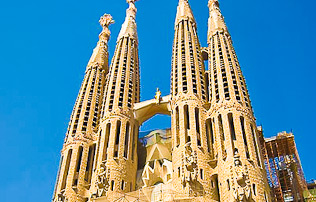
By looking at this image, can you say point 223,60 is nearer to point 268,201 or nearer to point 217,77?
point 217,77

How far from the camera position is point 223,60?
123ft

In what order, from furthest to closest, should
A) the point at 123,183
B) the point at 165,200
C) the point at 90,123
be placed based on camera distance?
the point at 90,123 → the point at 123,183 → the point at 165,200

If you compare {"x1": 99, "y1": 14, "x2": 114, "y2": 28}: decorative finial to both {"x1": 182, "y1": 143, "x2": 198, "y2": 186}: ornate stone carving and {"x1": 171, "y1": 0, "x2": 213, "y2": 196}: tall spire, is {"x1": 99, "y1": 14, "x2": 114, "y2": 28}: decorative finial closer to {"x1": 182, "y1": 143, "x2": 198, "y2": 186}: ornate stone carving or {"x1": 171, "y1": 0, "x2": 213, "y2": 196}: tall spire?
{"x1": 171, "y1": 0, "x2": 213, "y2": 196}: tall spire

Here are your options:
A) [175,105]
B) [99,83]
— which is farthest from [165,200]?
[99,83]

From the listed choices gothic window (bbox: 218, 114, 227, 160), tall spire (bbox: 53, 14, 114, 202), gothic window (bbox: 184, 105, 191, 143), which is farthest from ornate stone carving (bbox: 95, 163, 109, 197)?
gothic window (bbox: 218, 114, 227, 160)

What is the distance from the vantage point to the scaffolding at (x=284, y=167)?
35312mm

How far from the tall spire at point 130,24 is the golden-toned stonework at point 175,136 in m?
2.39

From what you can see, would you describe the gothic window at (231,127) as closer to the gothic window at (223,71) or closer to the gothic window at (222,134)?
the gothic window at (222,134)

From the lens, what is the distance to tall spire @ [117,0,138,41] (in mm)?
47303

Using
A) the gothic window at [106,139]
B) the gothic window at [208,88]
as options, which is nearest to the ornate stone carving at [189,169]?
the gothic window at [106,139]

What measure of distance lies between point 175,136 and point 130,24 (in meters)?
20.0

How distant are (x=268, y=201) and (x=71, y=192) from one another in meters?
14.3

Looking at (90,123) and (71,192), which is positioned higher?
(90,123)

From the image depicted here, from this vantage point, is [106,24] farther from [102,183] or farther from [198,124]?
[102,183]
